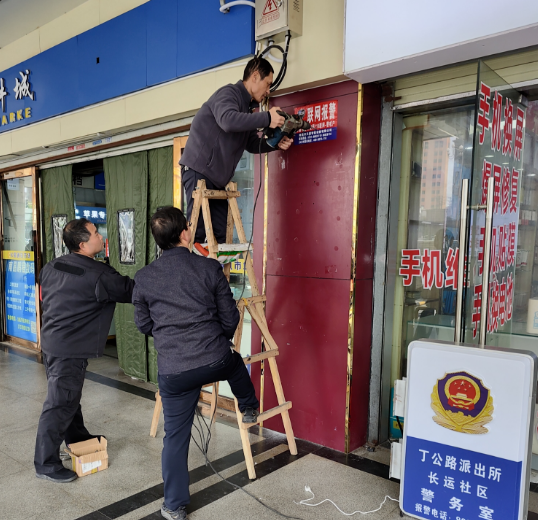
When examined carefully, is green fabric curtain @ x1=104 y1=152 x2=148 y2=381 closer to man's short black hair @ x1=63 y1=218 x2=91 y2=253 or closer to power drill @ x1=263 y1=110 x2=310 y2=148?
man's short black hair @ x1=63 y1=218 x2=91 y2=253

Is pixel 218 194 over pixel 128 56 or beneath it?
beneath

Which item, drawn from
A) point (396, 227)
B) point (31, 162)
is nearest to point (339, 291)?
point (396, 227)

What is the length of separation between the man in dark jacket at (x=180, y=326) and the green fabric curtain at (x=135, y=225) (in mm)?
2158

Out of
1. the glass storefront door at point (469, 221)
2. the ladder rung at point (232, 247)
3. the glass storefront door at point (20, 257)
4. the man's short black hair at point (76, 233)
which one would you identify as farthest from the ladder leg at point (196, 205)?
the glass storefront door at point (20, 257)

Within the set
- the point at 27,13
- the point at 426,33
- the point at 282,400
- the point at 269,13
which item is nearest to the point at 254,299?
the point at 282,400

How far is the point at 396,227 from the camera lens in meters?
3.08

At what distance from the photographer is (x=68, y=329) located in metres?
2.67

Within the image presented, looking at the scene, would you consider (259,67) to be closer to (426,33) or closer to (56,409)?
(426,33)

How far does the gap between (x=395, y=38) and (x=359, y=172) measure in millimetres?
755

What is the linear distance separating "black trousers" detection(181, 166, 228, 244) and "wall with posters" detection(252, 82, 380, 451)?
1.66 ft

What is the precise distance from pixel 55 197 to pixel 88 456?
12.0 ft

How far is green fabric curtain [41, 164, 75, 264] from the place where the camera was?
5.25 m

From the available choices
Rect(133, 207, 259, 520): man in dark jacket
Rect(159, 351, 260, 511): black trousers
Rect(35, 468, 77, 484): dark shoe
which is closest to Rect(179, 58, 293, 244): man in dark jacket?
Rect(133, 207, 259, 520): man in dark jacket

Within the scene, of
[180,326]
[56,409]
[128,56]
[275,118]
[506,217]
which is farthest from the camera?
[128,56]
